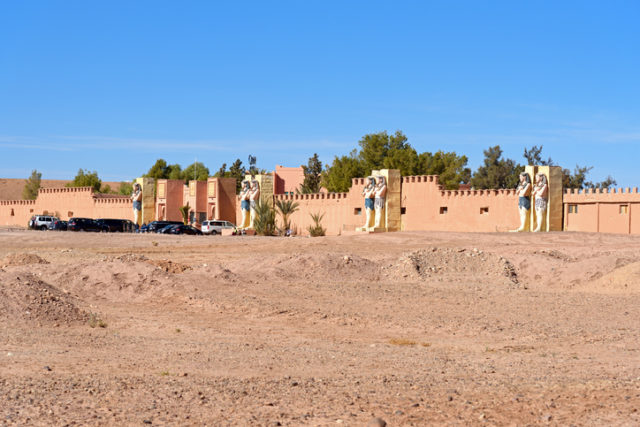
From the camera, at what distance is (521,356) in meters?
11.9

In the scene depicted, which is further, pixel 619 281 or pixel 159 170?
pixel 159 170

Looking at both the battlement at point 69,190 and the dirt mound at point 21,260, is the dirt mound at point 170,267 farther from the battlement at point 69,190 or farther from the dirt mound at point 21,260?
the battlement at point 69,190

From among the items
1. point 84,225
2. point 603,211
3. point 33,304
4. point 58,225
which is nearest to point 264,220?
point 84,225

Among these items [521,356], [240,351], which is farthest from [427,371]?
[240,351]

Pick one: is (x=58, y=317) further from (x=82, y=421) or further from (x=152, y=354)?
(x=82, y=421)

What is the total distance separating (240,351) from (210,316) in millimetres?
4785

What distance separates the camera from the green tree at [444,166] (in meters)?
71.4

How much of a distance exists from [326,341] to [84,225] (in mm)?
43217

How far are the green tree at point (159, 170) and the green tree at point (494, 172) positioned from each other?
34.8 meters

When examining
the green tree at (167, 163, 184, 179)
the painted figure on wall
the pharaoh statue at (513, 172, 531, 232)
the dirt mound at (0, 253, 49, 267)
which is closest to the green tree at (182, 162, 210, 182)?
the green tree at (167, 163, 184, 179)

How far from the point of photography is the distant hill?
384 ft

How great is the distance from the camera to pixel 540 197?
40719 millimetres

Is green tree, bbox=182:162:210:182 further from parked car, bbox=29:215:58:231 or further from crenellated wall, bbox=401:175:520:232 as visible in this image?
crenellated wall, bbox=401:175:520:232

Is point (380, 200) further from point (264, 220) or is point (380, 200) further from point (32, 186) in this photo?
point (32, 186)
